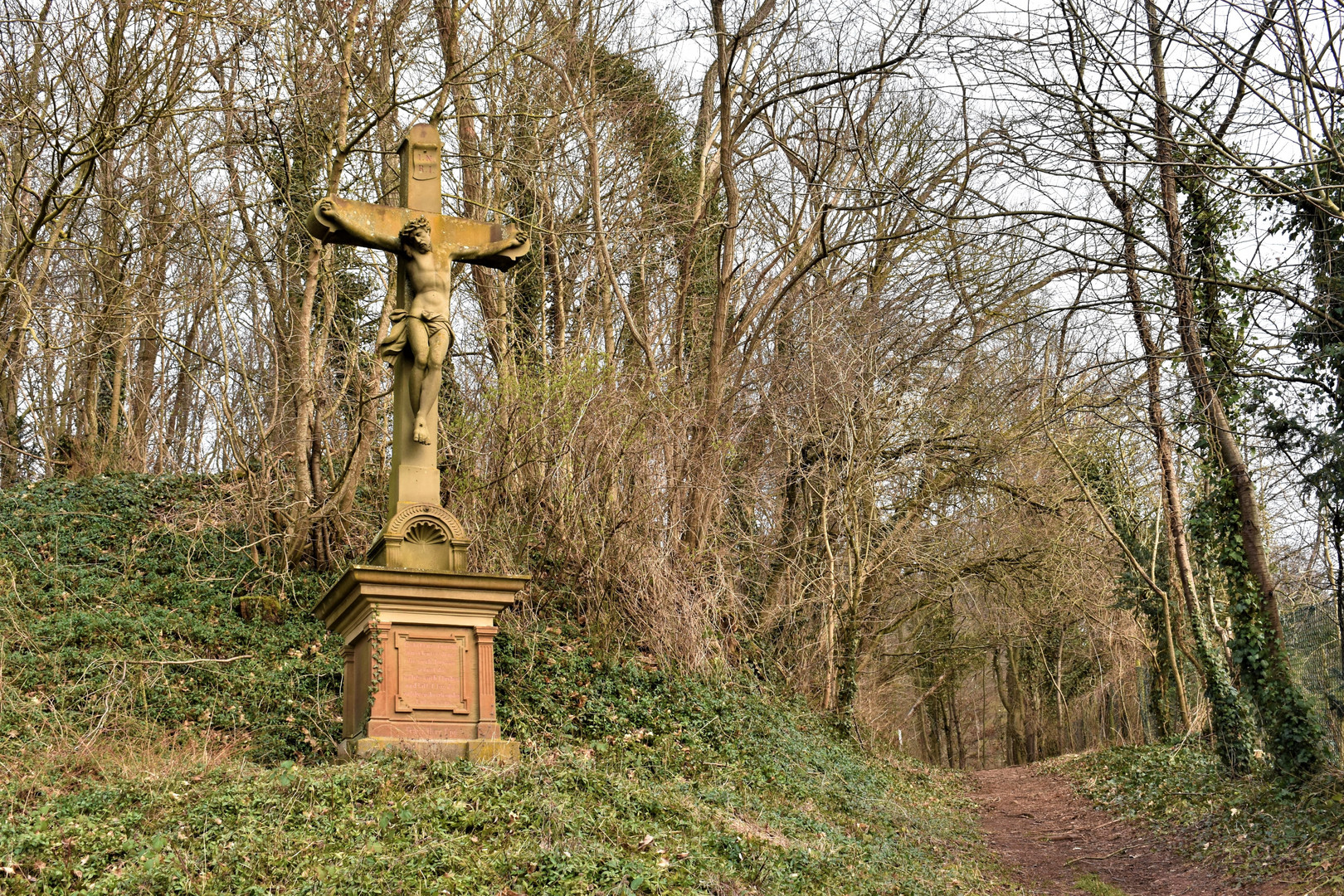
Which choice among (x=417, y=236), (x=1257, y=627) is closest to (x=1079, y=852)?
(x=1257, y=627)

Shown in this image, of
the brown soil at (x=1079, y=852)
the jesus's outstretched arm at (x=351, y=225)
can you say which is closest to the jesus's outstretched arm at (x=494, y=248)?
the jesus's outstretched arm at (x=351, y=225)

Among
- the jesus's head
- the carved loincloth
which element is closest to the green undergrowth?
the carved loincloth

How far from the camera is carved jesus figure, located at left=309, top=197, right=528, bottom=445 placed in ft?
27.4

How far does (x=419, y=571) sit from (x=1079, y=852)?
7.85 m

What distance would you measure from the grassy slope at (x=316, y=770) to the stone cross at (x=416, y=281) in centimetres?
221

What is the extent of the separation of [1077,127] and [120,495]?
11482mm

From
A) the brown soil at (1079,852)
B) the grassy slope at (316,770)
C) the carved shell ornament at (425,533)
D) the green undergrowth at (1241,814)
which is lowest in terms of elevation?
the brown soil at (1079,852)

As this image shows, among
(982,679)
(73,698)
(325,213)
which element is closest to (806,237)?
(325,213)

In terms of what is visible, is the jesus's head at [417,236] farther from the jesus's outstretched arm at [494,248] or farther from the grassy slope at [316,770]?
the grassy slope at [316,770]

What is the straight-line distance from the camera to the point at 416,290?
27.9 ft

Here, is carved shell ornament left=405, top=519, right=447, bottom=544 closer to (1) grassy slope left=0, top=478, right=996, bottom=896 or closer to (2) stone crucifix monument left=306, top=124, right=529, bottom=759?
(2) stone crucifix monument left=306, top=124, right=529, bottom=759

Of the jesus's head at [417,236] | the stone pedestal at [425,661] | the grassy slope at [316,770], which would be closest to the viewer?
the grassy slope at [316,770]

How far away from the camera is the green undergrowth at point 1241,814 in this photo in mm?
8945

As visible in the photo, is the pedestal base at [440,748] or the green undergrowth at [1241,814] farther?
the green undergrowth at [1241,814]
